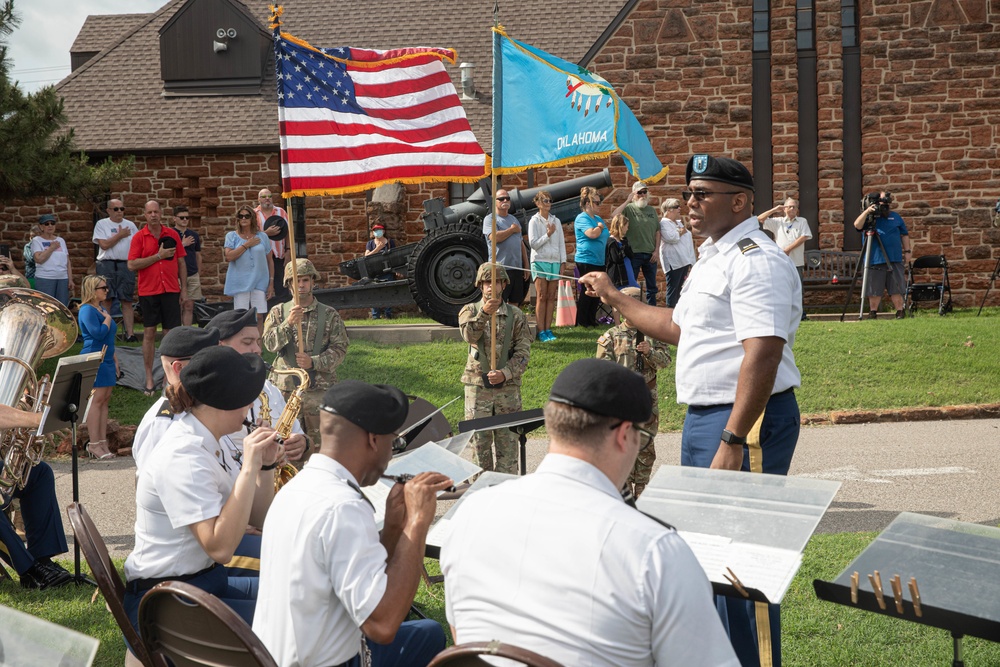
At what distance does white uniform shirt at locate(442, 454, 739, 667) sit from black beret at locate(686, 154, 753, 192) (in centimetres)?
204

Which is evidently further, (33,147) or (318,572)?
(33,147)

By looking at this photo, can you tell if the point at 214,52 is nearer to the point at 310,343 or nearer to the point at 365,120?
the point at 310,343

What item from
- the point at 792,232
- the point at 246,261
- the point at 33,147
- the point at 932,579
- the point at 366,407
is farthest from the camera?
the point at 792,232

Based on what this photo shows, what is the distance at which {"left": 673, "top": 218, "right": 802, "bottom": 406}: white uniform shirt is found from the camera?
4023 mm

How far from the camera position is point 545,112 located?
798 centimetres

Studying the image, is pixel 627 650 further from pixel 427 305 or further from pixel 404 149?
pixel 427 305

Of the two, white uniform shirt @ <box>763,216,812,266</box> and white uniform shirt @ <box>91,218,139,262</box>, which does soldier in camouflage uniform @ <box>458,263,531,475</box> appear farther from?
white uniform shirt @ <box>763,216,812,266</box>

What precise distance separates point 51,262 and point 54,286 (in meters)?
0.36

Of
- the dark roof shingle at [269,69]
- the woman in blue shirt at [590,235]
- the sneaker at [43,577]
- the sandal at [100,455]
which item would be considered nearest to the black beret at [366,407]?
the sneaker at [43,577]

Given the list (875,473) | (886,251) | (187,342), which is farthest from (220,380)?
(886,251)

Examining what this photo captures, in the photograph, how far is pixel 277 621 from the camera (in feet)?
10.3

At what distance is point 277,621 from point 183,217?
13.4 m

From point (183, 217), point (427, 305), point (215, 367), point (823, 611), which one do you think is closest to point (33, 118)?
point (183, 217)

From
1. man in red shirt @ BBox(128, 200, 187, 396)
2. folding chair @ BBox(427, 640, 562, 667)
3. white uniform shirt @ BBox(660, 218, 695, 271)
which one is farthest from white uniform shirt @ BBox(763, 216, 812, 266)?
folding chair @ BBox(427, 640, 562, 667)
